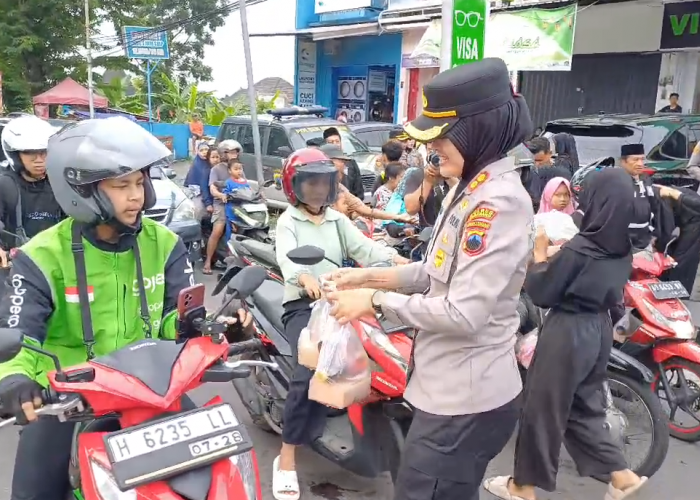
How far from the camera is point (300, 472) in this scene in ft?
12.1

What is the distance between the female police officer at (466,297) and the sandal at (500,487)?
1.17 m

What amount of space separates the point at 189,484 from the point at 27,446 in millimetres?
708

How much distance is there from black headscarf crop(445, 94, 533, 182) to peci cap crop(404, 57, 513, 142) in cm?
2

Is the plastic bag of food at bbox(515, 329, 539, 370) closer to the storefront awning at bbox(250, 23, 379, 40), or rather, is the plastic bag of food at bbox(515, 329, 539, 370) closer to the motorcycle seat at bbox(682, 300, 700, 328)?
the motorcycle seat at bbox(682, 300, 700, 328)

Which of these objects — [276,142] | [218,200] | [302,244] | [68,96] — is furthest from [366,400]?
[68,96]

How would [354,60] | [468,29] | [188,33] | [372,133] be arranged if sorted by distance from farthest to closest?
[188,33]
[354,60]
[372,133]
[468,29]

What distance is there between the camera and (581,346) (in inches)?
122

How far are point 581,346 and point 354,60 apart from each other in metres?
19.0

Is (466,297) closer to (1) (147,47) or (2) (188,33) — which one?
(1) (147,47)

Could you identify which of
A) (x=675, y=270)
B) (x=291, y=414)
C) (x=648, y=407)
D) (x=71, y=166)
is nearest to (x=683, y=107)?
(x=675, y=270)

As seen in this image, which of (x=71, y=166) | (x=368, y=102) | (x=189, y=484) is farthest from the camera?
(x=368, y=102)

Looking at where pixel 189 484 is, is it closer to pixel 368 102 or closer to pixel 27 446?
pixel 27 446

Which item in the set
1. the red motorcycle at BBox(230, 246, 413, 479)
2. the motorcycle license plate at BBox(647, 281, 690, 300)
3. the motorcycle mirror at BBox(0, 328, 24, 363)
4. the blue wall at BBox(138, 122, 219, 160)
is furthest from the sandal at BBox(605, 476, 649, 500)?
the blue wall at BBox(138, 122, 219, 160)

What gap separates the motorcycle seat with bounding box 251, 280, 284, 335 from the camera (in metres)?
3.84
